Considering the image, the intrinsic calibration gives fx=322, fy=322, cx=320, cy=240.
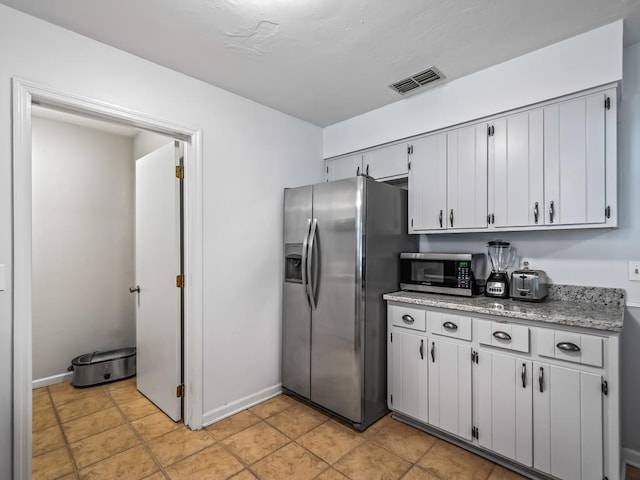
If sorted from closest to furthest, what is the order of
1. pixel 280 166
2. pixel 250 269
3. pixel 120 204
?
1. pixel 250 269
2. pixel 280 166
3. pixel 120 204

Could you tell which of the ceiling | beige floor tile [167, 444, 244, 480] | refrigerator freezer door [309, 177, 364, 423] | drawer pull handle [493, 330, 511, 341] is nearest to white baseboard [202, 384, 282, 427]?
beige floor tile [167, 444, 244, 480]

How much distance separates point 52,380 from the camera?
3164 millimetres

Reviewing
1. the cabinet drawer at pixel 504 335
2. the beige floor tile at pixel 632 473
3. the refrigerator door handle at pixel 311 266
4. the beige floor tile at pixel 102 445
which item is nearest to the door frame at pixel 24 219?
the beige floor tile at pixel 102 445

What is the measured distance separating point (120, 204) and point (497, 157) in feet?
12.4

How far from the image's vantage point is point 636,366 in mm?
2020

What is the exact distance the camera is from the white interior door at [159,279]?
8.12ft

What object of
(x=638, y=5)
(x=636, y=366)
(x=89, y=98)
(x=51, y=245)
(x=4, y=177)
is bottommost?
(x=636, y=366)

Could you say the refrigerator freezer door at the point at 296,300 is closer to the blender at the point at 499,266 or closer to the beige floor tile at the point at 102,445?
the beige floor tile at the point at 102,445

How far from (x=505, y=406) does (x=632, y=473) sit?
0.87m

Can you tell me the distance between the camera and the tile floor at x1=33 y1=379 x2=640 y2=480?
75.4 inches

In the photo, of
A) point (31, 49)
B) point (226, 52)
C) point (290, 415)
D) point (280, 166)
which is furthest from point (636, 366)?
point (31, 49)

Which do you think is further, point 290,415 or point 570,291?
point 290,415

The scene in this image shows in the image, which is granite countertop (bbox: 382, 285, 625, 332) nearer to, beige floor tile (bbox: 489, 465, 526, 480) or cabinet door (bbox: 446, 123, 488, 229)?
cabinet door (bbox: 446, 123, 488, 229)

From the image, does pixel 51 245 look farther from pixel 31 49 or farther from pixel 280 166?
pixel 280 166
